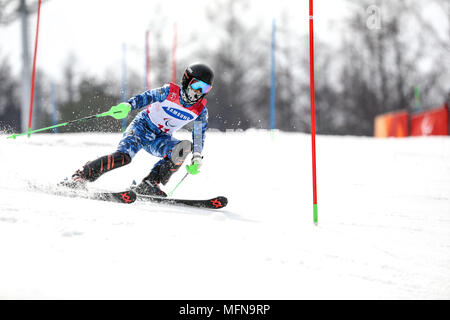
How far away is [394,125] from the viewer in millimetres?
16234

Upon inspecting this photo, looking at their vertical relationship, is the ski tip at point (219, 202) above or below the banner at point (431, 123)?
below

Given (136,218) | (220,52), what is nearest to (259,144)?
(136,218)

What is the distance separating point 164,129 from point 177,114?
0.23 m

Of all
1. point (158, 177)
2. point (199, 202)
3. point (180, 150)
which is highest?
point (180, 150)

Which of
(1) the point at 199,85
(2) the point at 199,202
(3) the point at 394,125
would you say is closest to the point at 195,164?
(2) the point at 199,202

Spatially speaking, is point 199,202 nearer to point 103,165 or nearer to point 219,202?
point 219,202

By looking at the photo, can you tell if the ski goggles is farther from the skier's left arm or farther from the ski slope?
the ski slope

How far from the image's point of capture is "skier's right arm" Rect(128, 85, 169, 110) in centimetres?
400

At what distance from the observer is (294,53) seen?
980 inches

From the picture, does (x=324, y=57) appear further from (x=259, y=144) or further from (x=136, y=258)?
(x=136, y=258)

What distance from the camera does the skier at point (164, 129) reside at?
12.8 ft

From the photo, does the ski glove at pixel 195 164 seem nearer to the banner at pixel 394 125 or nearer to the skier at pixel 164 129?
the skier at pixel 164 129

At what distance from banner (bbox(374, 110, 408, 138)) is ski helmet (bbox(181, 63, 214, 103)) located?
1263 centimetres

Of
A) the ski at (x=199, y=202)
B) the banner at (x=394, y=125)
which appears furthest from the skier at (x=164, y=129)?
the banner at (x=394, y=125)
